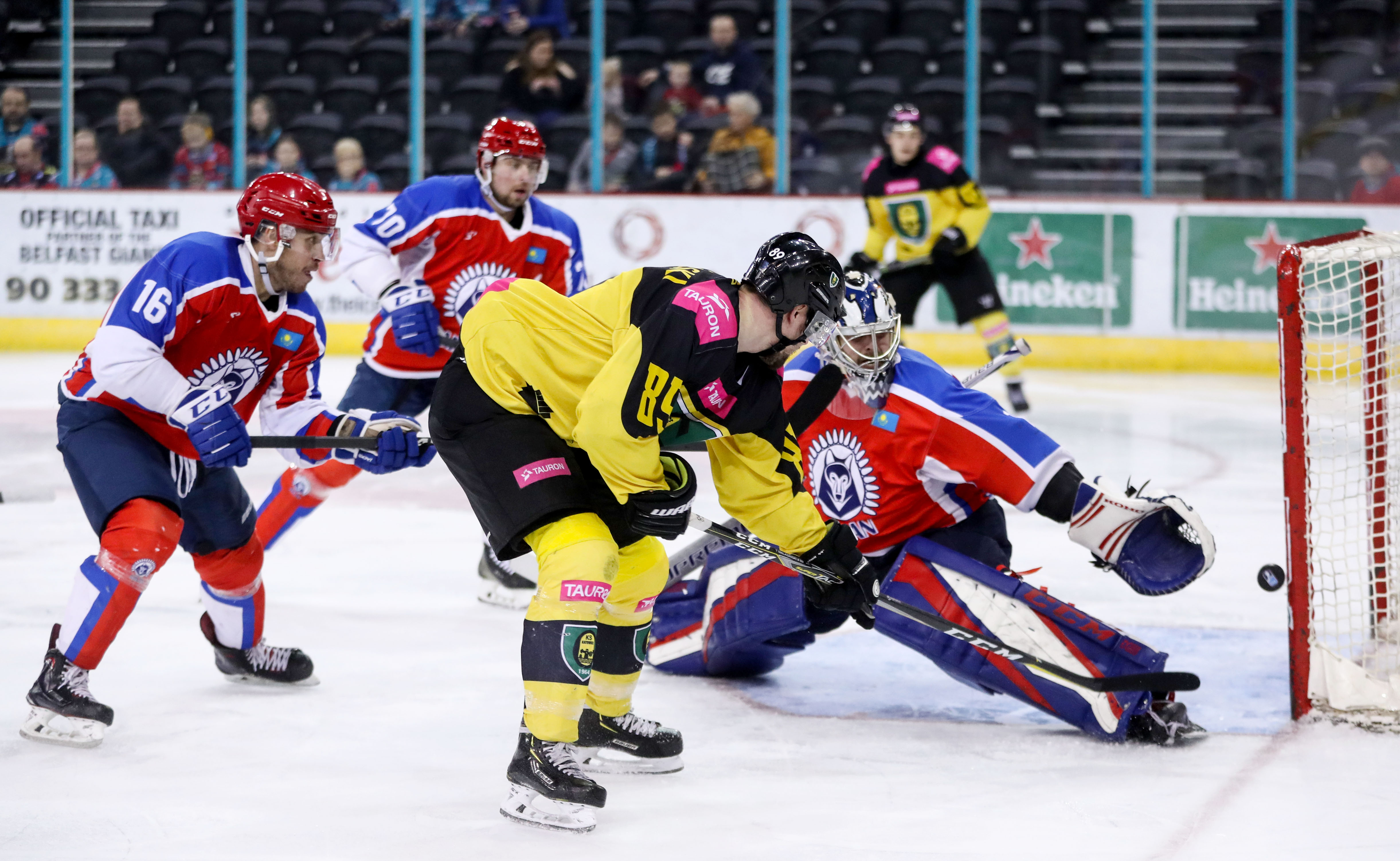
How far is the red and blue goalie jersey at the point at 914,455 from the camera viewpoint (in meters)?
2.94

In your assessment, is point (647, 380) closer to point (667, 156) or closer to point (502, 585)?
point (502, 585)

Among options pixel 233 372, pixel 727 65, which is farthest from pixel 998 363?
pixel 727 65

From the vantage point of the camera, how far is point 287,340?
3096 mm

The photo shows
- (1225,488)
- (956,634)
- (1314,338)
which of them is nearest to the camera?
(956,634)

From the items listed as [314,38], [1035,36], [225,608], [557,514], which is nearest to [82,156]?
[314,38]

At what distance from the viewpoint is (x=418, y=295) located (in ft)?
13.8

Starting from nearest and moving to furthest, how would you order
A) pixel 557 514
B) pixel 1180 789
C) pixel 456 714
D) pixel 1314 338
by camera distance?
pixel 557 514 < pixel 1180 789 < pixel 456 714 < pixel 1314 338

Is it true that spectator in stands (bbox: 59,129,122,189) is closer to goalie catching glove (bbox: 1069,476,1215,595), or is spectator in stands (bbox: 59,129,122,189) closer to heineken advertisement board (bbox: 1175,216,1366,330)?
heineken advertisement board (bbox: 1175,216,1366,330)

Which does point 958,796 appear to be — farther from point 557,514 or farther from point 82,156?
point 82,156

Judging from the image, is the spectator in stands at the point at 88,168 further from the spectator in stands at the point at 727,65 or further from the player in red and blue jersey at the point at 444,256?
the player in red and blue jersey at the point at 444,256

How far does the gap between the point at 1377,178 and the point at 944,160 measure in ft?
9.19

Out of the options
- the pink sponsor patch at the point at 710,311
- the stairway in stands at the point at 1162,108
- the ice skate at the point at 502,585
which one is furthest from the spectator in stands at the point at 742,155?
the pink sponsor patch at the point at 710,311

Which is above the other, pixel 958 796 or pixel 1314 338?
pixel 1314 338

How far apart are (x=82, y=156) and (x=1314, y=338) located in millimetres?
7605
